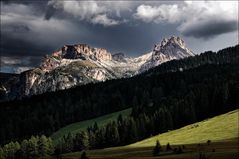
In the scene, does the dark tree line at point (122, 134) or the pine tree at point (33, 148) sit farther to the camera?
the dark tree line at point (122, 134)

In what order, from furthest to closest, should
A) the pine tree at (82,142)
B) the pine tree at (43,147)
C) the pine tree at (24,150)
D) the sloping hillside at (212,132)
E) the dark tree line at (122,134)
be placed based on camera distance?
the pine tree at (24,150) → the pine tree at (82,142) → the dark tree line at (122,134) → the pine tree at (43,147) → the sloping hillside at (212,132)

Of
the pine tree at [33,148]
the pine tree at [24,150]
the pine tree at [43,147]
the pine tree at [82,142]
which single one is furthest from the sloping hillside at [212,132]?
the pine tree at [24,150]

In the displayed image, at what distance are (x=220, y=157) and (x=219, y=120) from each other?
261 feet

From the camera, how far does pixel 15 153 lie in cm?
18162

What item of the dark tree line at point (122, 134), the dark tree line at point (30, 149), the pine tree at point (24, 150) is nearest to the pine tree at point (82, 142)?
the dark tree line at point (122, 134)

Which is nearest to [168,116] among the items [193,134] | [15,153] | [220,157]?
[193,134]

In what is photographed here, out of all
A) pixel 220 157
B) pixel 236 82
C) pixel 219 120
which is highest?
pixel 236 82

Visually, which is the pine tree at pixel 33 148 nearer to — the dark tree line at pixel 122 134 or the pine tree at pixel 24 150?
the pine tree at pixel 24 150

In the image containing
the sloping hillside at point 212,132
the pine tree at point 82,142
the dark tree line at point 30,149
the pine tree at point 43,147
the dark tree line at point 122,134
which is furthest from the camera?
→ the pine tree at point 82,142

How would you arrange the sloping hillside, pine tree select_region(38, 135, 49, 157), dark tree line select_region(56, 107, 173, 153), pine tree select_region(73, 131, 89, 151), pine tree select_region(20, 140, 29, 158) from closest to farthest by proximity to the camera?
the sloping hillside, pine tree select_region(38, 135, 49, 157), dark tree line select_region(56, 107, 173, 153), pine tree select_region(73, 131, 89, 151), pine tree select_region(20, 140, 29, 158)

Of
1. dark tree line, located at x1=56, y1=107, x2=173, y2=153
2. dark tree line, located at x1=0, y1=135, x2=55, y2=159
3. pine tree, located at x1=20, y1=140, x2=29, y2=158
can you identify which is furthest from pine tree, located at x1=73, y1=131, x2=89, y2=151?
pine tree, located at x1=20, y1=140, x2=29, y2=158

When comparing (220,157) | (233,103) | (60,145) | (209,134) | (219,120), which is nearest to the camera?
(220,157)

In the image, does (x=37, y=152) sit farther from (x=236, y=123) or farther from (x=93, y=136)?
(x=236, y=123)

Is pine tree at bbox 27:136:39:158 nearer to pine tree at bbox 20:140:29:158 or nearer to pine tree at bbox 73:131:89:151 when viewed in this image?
pine tree at bbox 20:140:29:158
